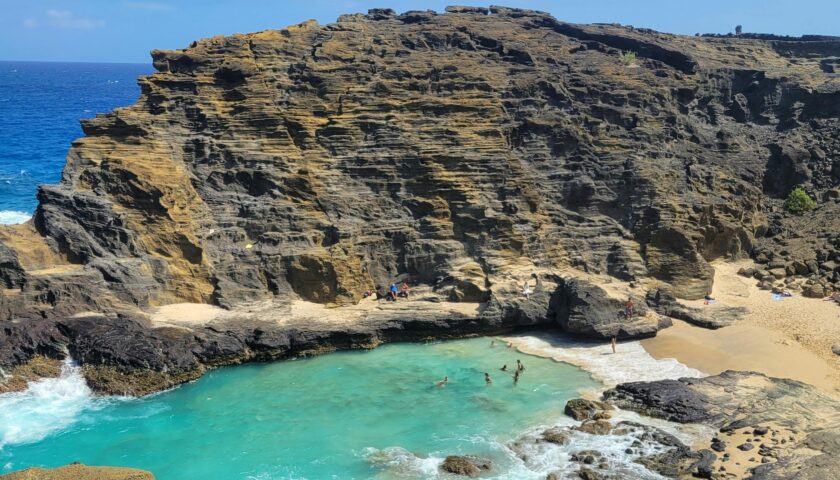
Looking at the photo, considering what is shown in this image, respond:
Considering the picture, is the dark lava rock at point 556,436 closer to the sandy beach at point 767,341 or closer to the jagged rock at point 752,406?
the jagged rock at point 752,406

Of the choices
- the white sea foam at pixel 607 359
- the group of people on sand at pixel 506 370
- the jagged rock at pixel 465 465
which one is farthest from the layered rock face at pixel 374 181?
the jagged rock at pixel 465 465

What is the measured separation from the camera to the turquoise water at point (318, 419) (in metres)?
19.1

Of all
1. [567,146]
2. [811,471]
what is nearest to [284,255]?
[567,146]

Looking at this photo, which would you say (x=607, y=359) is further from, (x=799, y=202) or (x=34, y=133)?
(x=34, y=133)

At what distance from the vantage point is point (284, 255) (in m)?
28.3

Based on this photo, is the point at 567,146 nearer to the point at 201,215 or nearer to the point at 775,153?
Answer: the point at 775,153

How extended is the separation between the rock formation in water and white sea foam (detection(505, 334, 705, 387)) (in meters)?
0.72

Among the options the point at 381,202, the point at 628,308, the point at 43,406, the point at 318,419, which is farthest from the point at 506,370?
the point at 43,406

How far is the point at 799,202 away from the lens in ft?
122

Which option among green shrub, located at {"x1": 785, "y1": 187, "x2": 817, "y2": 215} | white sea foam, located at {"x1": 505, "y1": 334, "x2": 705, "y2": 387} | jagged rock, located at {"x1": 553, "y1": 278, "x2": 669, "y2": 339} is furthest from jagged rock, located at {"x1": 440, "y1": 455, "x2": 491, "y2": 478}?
green shrub, located at {"x1": 785, "y1": 187, "x2": 817, "y2": 215}

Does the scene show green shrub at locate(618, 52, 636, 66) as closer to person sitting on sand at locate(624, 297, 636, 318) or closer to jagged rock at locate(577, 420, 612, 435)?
person sitting on sand at locate(624, 297, 636, 318)

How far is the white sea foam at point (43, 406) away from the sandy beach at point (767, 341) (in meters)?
20.3

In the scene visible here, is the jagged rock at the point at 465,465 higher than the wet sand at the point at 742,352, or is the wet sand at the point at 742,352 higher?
the wet sand at the point at 742,352

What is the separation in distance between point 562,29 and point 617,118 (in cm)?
1126
